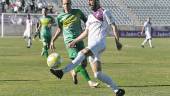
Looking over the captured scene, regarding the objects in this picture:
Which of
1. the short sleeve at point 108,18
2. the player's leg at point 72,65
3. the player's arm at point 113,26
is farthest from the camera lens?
the short sleeve at point 108,18

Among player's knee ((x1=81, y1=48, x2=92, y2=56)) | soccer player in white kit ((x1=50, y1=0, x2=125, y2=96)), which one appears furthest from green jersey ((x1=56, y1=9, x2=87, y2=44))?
player's knee ((x1=81, y1=48, x2=92, y2=56))

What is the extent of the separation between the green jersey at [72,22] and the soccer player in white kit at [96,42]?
8.00 ft

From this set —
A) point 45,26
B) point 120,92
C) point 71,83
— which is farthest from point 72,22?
point 45,26

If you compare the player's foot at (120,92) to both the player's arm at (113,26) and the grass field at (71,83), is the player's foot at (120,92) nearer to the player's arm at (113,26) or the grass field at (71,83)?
the player's arm at (113,26)

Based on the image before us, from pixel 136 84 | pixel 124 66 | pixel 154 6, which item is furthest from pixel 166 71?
pixel 154 6

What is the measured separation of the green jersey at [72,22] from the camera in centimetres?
1642

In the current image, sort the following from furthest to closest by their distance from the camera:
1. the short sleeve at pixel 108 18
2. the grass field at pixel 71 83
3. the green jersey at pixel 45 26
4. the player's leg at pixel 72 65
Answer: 1. the green jersey at pixel 45 26
2. the grass field at pixel 71 83
3. the short sleeve at pixel 108 18
4. the player's leg at pixel 72 65

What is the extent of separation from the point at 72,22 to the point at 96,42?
3.01 metres

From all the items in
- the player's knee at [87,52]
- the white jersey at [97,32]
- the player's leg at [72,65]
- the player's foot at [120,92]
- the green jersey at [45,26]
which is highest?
the white jersey at [97,32]

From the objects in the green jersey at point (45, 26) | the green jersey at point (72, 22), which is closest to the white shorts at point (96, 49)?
the green jersey at point (72, 22)

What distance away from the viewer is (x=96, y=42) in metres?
13.6

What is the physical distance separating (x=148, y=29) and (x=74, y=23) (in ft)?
97.8

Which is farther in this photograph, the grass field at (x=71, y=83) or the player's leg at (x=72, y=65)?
the grass field at (x=71, y=83)

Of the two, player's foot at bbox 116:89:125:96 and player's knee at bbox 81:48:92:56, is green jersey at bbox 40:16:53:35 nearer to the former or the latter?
player's knee at bbox 81:48:92:56
